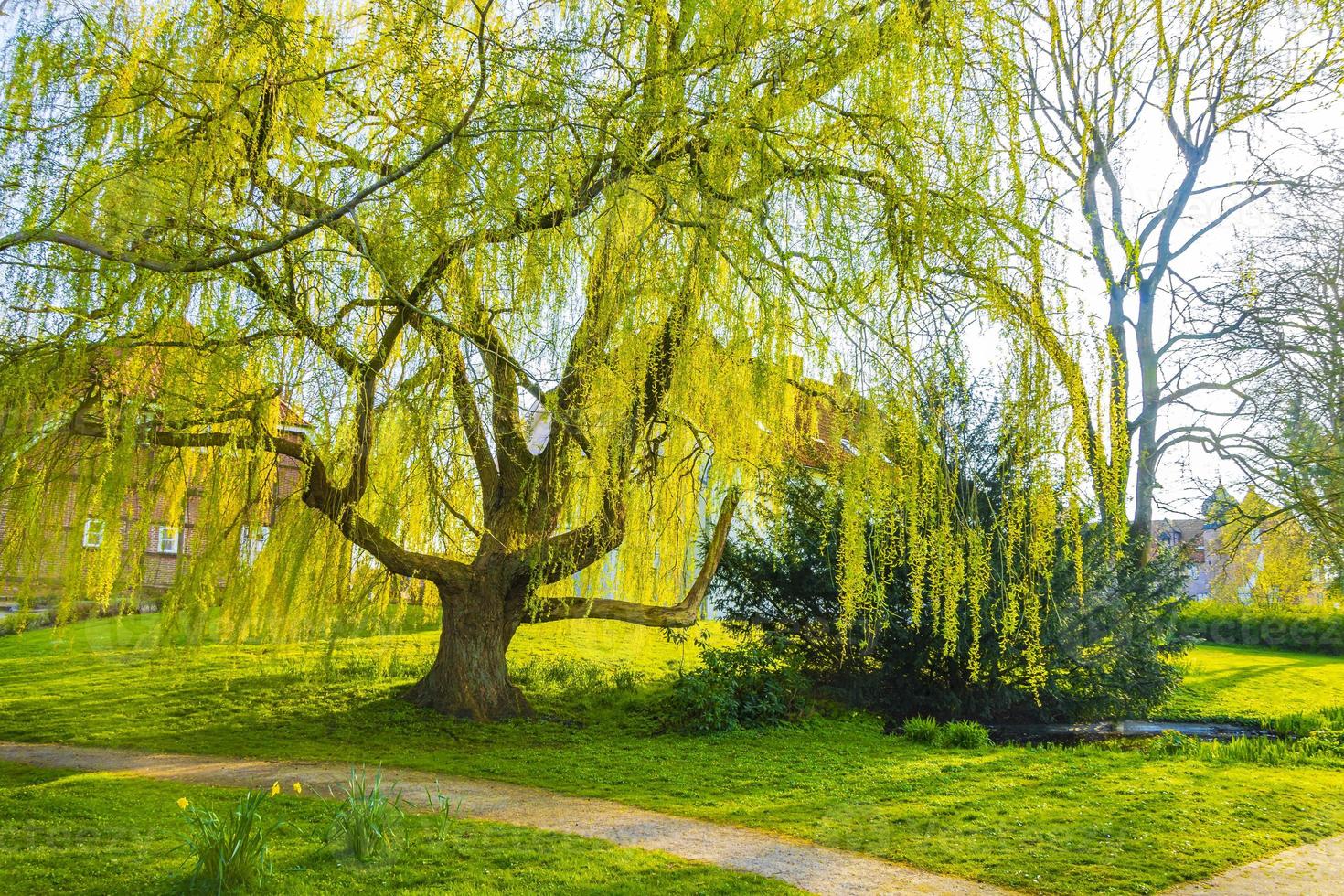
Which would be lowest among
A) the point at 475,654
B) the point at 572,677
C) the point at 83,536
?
the point at 572,677

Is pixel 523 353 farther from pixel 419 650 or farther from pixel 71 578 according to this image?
pixel 419 650

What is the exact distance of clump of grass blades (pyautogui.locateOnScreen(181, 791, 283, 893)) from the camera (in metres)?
3.95

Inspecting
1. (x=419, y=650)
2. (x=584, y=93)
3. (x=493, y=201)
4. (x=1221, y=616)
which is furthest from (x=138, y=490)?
(x=1221, y=616)

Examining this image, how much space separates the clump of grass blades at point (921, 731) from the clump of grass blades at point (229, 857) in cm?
658

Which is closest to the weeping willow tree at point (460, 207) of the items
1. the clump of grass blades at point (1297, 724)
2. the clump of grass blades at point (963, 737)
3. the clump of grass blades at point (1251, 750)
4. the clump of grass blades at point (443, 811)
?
the clump of grass blades at point (443, 811)

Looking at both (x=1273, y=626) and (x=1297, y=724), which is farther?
(x=1273, y=626)

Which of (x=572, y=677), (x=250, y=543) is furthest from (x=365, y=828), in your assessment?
(x=572, y=677)

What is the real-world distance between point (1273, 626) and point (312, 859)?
2071 centimetres

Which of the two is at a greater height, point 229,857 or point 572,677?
point 572,677

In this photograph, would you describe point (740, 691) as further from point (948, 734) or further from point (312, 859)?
point (312, 859)

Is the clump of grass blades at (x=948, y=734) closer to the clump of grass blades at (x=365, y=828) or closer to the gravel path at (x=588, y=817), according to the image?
the gravel path at (x=588, y=817)

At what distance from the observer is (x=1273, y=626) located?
19.8 meters

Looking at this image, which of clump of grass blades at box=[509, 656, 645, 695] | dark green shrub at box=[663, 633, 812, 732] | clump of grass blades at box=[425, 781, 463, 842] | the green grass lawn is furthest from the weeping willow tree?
clump of grass blades at box=[509, 656, 645, 695]

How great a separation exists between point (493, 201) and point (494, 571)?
209 inches
